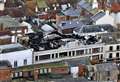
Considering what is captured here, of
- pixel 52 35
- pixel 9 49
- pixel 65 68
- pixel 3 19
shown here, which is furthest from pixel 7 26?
pixel 65 68

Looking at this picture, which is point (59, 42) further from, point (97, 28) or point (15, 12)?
Answer: point (15, 12)

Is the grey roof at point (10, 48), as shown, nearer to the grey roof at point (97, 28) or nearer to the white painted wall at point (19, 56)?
the white painted wall at point (19, 56)

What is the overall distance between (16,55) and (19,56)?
0.40 meters

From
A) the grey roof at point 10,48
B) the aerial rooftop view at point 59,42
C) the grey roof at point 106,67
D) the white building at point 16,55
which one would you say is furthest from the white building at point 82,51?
the grey roof at point 106,67

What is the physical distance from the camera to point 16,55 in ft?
164

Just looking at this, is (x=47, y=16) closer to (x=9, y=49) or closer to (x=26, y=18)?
(x=26, y=18)

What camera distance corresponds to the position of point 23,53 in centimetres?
5034

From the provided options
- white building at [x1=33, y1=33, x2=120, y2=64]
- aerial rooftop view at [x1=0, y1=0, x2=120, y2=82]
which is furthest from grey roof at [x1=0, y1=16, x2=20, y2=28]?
white building at [x1=33, y1=33, x2=120, y2=64]

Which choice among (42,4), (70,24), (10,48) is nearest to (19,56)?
(10,48)

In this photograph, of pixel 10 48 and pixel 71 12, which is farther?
pixel 71 12

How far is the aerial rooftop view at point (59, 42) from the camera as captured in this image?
47969mm

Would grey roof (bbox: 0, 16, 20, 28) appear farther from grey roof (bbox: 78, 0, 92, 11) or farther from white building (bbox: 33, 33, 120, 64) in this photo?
grey roof (bbox: 78, 0, 92, 11)

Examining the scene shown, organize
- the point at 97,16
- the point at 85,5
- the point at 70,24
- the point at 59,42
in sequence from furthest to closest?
the point at 85,5 < the point at 97,16 < the point at 70,24 < the point at 59,42

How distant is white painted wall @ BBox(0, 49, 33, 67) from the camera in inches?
1949
